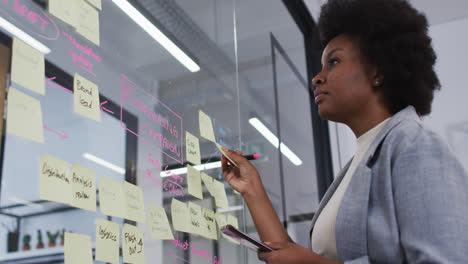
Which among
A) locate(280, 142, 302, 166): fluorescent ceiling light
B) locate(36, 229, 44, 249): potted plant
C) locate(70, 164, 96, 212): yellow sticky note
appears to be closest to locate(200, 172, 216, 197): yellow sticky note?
locate(70, 164, 96, 212): yellow sticky note

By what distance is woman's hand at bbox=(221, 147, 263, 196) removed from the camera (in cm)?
123

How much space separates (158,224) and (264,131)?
0.90 m

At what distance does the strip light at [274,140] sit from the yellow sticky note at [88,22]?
0.83m

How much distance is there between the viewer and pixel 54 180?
0.71 metres

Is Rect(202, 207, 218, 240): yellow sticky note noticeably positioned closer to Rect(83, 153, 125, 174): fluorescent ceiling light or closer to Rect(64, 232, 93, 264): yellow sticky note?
Rect(83, 153, 125, 174): fluorescent ceiling light

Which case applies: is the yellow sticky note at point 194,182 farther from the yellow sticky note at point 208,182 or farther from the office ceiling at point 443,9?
the office ceiling at point 443,9

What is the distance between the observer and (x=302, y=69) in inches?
99.3

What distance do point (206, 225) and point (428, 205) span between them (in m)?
0.59

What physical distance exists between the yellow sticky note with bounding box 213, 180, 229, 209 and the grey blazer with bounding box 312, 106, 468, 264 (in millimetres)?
447

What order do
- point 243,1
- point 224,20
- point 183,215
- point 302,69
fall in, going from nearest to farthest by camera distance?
point 183,215, point 224,20, point 243,1, point 302,69

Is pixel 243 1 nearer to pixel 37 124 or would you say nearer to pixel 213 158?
pixel 213 158

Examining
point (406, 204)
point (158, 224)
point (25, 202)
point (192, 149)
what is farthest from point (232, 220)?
point (25, 202)

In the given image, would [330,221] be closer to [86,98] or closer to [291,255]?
[291,255]

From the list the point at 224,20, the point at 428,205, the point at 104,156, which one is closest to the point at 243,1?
the point at 224,20
